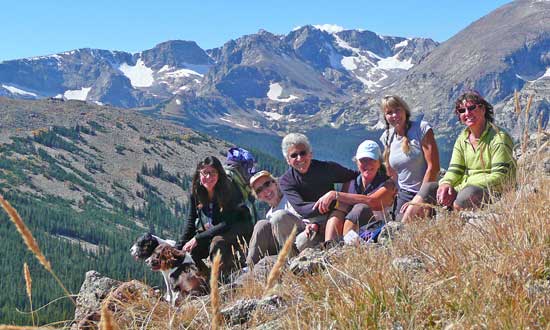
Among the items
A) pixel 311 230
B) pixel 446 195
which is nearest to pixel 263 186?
pixel 311 230

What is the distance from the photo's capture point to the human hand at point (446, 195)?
219 inches

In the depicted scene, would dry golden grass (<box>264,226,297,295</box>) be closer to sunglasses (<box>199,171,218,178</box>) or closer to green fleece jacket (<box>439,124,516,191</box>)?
green fleece jacket (<box>439,124,516,191</box>)

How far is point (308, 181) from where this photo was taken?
6590 mm

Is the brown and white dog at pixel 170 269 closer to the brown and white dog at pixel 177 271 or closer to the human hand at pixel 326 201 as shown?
the brown and white dog at pixel 177 271

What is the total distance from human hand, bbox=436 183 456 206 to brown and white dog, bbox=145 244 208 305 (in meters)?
2.38

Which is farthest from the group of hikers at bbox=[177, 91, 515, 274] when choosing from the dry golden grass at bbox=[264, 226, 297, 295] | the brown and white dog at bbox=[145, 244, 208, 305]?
the dry golden grass at bbox=[264, 226, 297, 295]

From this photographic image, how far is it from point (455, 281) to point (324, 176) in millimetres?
4302

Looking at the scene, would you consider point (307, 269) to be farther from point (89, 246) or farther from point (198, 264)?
point (89, 246)

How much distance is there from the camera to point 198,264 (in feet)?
21.8

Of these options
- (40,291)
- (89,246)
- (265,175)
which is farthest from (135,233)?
(265,175)

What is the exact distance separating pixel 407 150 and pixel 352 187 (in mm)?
817

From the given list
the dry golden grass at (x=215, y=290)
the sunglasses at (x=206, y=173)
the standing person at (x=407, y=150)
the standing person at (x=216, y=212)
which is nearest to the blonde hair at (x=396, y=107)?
the standing person at (x=407, y=150)

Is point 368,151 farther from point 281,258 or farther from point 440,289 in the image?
point 281,258

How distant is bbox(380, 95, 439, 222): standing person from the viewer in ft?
22.2
